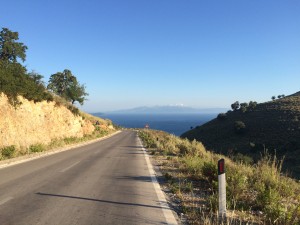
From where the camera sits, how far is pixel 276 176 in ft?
30.6

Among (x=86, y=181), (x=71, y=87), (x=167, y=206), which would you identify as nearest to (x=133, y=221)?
(x=167, y=206)

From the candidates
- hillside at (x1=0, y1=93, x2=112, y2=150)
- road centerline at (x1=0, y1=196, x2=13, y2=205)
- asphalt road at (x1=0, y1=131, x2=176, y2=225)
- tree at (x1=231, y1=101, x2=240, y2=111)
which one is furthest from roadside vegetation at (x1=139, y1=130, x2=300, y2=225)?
tree at (x1=231, y1=101, x2=240, y2=111)

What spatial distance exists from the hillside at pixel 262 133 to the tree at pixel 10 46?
1220 inches

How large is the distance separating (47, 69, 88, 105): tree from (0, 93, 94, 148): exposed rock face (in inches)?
1258

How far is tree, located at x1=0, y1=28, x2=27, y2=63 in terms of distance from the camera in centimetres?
4059

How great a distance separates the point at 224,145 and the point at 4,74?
47604mm

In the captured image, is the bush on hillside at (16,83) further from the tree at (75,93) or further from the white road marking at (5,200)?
the tree at (75,93)

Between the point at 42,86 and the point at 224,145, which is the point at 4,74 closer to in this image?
the point at 42,86

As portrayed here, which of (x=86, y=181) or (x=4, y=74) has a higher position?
(x=4, y=74)

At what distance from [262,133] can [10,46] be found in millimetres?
46507

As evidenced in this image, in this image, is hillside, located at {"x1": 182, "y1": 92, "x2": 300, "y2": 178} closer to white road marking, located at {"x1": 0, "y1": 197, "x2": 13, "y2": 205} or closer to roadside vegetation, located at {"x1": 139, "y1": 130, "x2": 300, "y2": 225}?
roadside vegetation, located at {"x1": 139, "y1": 130, "x2": 300, "y2": 225}

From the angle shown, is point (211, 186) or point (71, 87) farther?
point (71, 87)

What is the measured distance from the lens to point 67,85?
68.5m

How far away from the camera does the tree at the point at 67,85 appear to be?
219 ft
